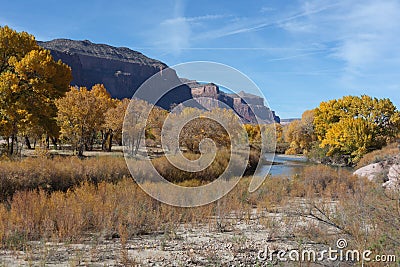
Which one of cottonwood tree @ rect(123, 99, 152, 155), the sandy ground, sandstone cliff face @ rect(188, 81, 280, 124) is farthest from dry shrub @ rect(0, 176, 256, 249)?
cottonwood tree @ rect(123, 99, 152, 155)

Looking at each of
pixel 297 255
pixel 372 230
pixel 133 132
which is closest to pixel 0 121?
pixel 133 132

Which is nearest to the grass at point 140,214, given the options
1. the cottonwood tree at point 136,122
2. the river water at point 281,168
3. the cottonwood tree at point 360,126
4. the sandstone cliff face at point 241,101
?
the sandstone cliff face at point 241,101

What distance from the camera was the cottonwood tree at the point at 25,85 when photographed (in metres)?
19.6

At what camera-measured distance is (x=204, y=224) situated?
31.1 ft

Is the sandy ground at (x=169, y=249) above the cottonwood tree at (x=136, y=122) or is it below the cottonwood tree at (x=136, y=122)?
below

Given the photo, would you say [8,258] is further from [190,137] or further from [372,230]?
[190,137]

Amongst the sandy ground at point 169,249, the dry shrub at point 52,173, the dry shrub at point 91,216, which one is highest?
the dry shrub at point 52,173

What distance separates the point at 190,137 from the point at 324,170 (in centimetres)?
1190

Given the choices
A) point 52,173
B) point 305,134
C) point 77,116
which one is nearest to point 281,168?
point 77,116

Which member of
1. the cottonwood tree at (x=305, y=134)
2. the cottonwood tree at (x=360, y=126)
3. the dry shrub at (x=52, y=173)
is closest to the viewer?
the dry shrub at (x=52, y=173)

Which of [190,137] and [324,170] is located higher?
[190,137]

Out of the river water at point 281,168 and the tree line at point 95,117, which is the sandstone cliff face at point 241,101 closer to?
the tree line at point 95,117

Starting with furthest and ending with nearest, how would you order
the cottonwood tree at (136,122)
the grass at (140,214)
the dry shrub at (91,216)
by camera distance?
the cottonwood tree at (136,122) → the dry shrub at (91,216) → the grass at (140,214)

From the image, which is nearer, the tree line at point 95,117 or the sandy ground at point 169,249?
the sandy ground at point 169,249
